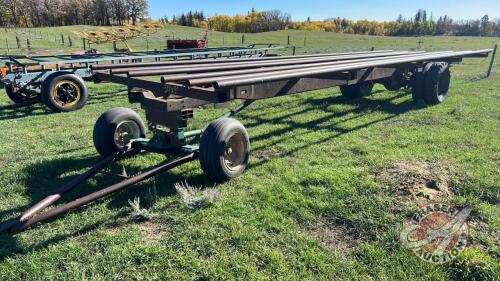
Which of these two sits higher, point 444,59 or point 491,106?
point 444,59

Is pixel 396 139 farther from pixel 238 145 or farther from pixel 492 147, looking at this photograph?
pixel 238 145

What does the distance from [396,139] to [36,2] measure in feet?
250

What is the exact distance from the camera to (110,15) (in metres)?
76.4

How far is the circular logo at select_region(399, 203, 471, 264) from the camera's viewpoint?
2.91 m

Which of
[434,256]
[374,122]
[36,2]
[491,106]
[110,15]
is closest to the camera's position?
[434,256]

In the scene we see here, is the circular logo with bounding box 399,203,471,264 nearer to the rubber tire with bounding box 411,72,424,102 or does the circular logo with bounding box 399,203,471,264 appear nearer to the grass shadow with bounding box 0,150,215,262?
the grass shadow with bounding box 0,150,215,262

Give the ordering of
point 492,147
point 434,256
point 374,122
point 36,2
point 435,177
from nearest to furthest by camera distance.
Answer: point 434,256
point 435,177
point 492,147
point 374,122
point 36,2

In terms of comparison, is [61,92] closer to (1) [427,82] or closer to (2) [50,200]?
(2) [50,200]

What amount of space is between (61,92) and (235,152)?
570cm

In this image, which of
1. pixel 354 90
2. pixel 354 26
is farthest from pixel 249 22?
pixel 354 90

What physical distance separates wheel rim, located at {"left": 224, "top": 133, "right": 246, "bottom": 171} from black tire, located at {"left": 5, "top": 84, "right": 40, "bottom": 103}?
6.84 m

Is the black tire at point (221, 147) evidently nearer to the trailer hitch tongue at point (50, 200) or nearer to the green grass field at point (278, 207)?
the green grass field at point (278, 207)

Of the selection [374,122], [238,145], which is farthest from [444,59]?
[238,145]

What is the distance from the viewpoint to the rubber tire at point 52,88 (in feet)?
25.6
